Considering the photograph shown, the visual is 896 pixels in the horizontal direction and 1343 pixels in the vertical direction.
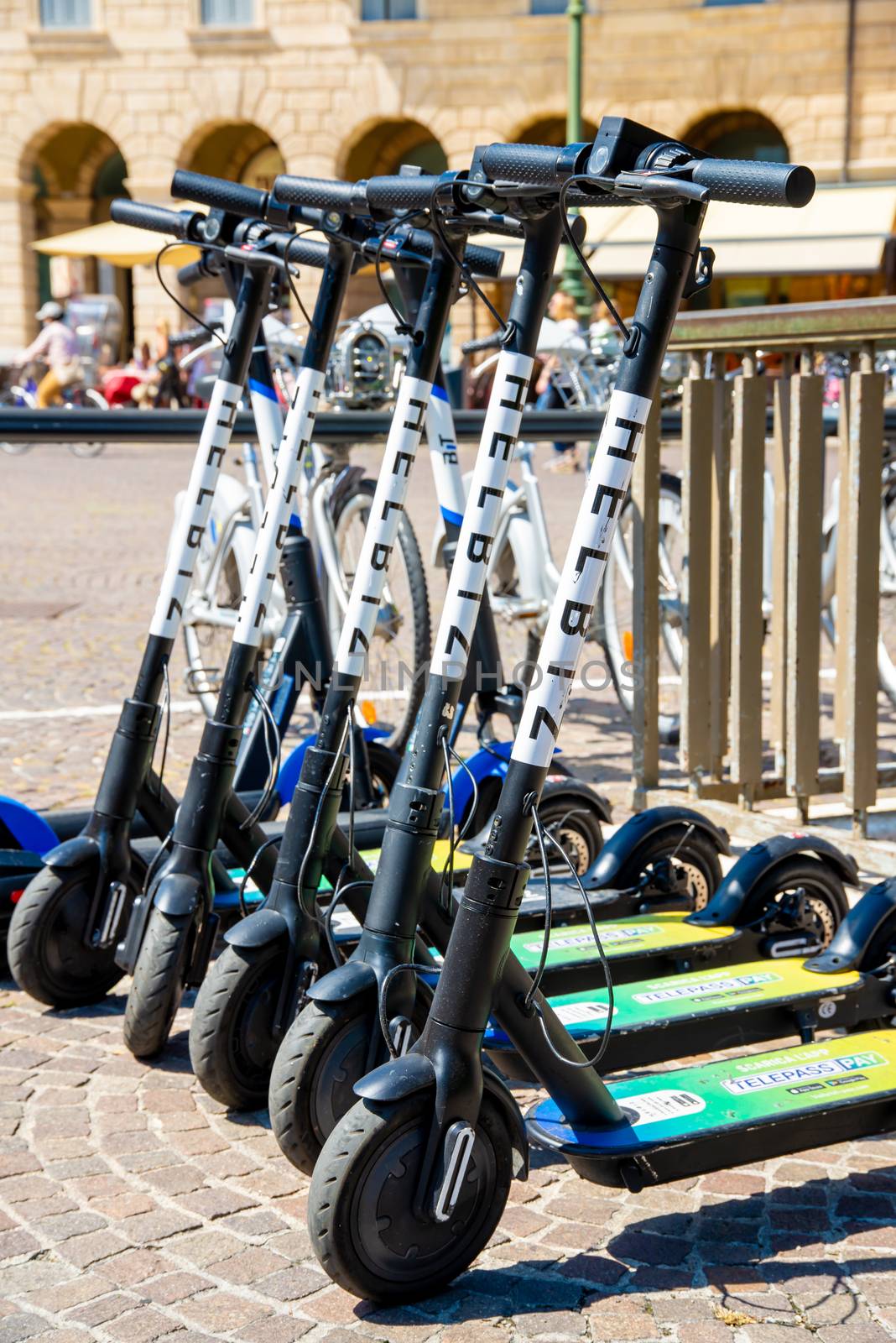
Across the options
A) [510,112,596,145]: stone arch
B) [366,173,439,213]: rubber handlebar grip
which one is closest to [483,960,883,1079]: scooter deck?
[366,173,439,213]: rubber handlebar grip

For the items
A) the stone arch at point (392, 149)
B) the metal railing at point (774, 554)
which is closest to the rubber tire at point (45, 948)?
the metal railing at point (774, 554)

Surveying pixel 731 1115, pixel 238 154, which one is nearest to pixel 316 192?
pixel 731 1115

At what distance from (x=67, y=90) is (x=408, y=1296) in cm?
3845

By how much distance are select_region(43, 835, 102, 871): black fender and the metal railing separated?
207cm

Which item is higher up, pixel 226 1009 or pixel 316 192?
pixel 316 192

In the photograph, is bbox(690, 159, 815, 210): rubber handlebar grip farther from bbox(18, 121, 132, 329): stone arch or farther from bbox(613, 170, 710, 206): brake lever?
bbox(18, 121, 132, 329): stone arch

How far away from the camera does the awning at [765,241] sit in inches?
1108

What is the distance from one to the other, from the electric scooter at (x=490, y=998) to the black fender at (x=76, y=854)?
4.77 ft

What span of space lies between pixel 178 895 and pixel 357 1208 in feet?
3.78

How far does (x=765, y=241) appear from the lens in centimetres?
2844

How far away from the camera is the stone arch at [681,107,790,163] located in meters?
34.8

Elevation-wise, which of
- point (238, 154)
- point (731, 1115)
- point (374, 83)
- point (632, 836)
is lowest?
point (731, 1115)

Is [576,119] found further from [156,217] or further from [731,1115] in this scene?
[731,1115]

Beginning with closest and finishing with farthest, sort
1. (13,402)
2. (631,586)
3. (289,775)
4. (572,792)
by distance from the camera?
(289,775) → (572,792) → (631,586) → (13,402)
